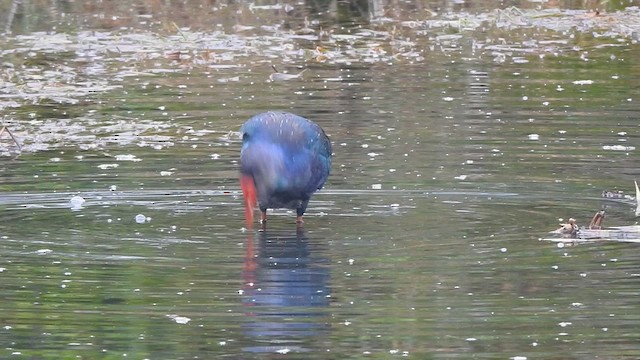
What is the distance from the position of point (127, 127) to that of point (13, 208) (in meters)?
3.45

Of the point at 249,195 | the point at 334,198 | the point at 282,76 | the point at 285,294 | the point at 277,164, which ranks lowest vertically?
the point at 282,76

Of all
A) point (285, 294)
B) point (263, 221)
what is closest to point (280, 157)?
point (263, 221)

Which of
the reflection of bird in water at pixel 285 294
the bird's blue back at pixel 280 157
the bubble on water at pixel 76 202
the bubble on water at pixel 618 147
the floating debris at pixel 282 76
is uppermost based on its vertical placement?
the bird's blue back at pixel 280 157

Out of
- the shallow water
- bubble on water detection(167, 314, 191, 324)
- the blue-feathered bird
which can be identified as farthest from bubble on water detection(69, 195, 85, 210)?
bubble on water detection(167, 314, 191, 324)

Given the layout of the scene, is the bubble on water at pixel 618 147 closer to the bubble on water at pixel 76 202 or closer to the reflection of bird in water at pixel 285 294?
the reflection of bird in water at pixel 285 294

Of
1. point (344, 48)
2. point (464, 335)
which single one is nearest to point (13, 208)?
point (464, 335)

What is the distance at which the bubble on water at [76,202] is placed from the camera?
1052 centimetres

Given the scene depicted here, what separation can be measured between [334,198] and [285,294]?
106 inches

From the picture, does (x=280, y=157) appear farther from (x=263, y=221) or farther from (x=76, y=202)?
(x=76, y=202)

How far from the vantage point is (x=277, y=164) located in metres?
9.64

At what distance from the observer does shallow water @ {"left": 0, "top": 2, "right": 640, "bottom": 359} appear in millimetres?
7457

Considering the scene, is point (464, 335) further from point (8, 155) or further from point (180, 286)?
point (8, 155)

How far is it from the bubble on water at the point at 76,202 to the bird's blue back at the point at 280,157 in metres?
1.40

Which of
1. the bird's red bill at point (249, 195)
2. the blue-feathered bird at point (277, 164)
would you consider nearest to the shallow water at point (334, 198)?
the bird's red bill at point (249, 195)
